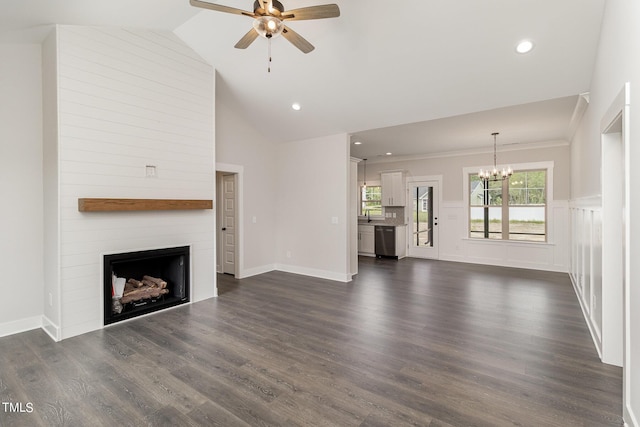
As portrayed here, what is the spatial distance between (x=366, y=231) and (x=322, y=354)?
600 cm

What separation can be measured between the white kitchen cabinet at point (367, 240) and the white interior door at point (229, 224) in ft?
13.0

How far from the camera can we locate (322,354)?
9.54 feet

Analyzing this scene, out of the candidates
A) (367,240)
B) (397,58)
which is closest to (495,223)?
(367,240)

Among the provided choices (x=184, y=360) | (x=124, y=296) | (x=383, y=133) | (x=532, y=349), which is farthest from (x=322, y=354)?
(x=383, y=133)

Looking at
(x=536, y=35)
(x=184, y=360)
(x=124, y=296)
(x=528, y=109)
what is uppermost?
(x=536, y=35)

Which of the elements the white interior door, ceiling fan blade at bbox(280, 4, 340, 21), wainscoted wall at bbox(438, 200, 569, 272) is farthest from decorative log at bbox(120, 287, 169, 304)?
wainscoted wall at bbox(438, 200, 569, 272)

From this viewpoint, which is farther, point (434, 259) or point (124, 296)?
point (434, 259)

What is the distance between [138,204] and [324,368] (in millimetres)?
2919

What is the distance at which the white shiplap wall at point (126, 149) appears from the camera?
333 centimetres

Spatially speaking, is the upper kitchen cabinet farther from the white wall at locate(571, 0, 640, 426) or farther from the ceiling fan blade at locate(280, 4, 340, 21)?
the ceiling fan blade at locate(280, 4, 340, 21)

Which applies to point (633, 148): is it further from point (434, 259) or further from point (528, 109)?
point (434, 259)

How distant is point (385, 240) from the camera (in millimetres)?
8297

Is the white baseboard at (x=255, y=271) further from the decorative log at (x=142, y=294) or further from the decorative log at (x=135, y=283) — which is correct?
the decorative log at (x=135, y=283)

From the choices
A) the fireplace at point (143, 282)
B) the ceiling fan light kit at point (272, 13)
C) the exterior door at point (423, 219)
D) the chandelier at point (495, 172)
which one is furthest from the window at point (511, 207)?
the fireplace at point (143, 282)
